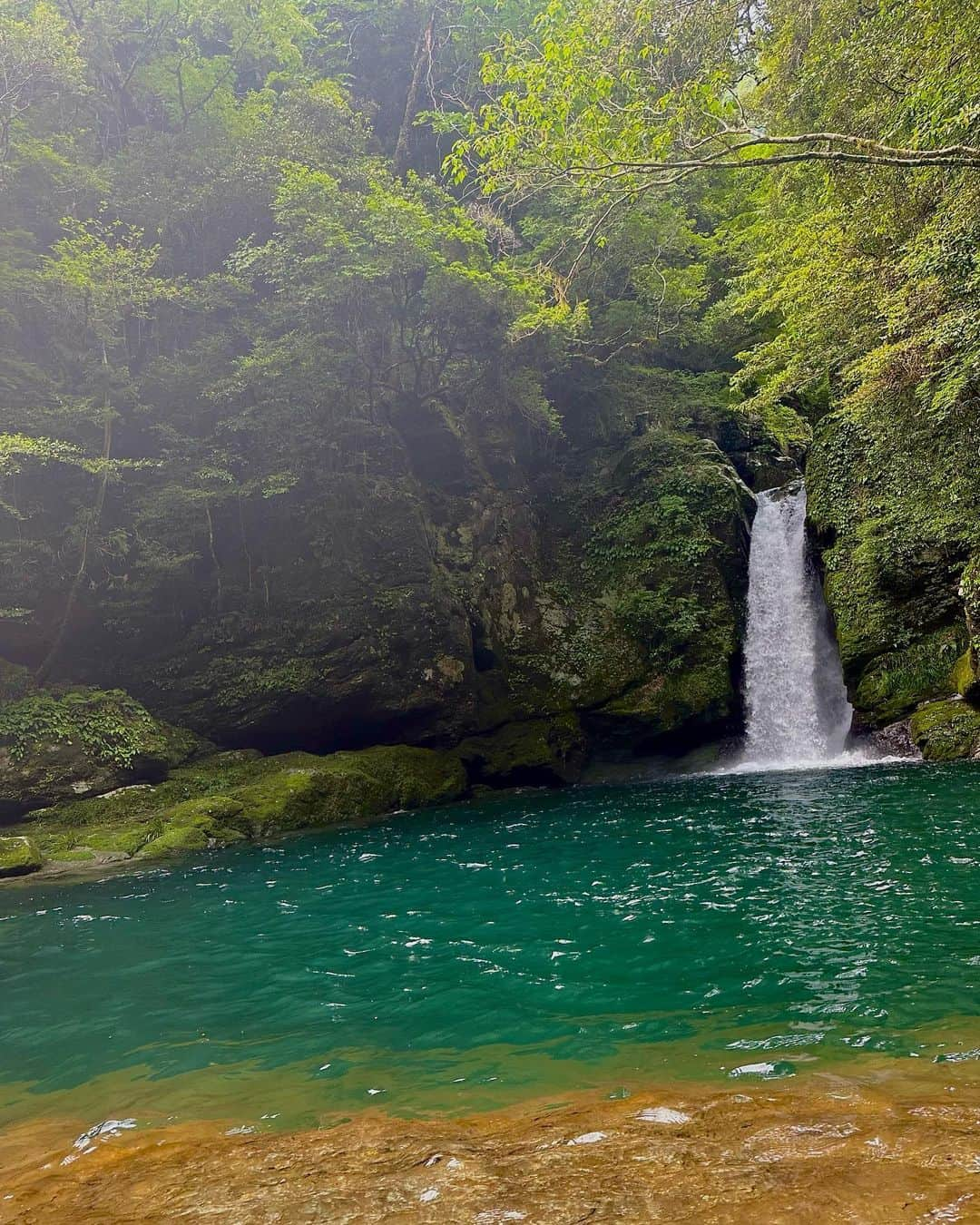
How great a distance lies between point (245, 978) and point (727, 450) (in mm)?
23218

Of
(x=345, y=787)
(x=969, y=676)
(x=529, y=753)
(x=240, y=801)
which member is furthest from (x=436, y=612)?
(x=969, y=676)

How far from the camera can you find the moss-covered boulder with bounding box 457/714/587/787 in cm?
1845

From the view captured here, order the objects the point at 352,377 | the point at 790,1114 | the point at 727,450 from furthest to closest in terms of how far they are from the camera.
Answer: the point at 727,450, the point at 352,377, the point at 790,1114

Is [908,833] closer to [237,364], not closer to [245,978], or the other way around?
[245,978]

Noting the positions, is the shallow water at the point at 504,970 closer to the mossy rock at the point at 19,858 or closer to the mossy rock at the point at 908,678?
the mossy rock at the point at 19,858

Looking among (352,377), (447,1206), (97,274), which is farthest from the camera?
(352,377)

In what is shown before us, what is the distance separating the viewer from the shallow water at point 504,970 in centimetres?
412

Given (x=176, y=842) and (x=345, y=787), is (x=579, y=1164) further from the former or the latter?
(x=345, y=787)

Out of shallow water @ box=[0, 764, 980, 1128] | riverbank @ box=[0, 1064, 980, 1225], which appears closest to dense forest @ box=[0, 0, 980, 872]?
shallow water @ box=[0, 764, 980, 1128]

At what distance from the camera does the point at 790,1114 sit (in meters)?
3.13

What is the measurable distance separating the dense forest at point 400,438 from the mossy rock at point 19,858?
3.09 ft

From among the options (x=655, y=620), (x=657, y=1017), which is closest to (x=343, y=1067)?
(x=657, y=1017)

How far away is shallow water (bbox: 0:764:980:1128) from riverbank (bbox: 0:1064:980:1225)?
10.7 inches

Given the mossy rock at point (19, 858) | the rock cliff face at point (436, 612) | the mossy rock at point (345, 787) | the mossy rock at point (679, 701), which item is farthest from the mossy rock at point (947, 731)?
the mossy rock at point (19, 858)
